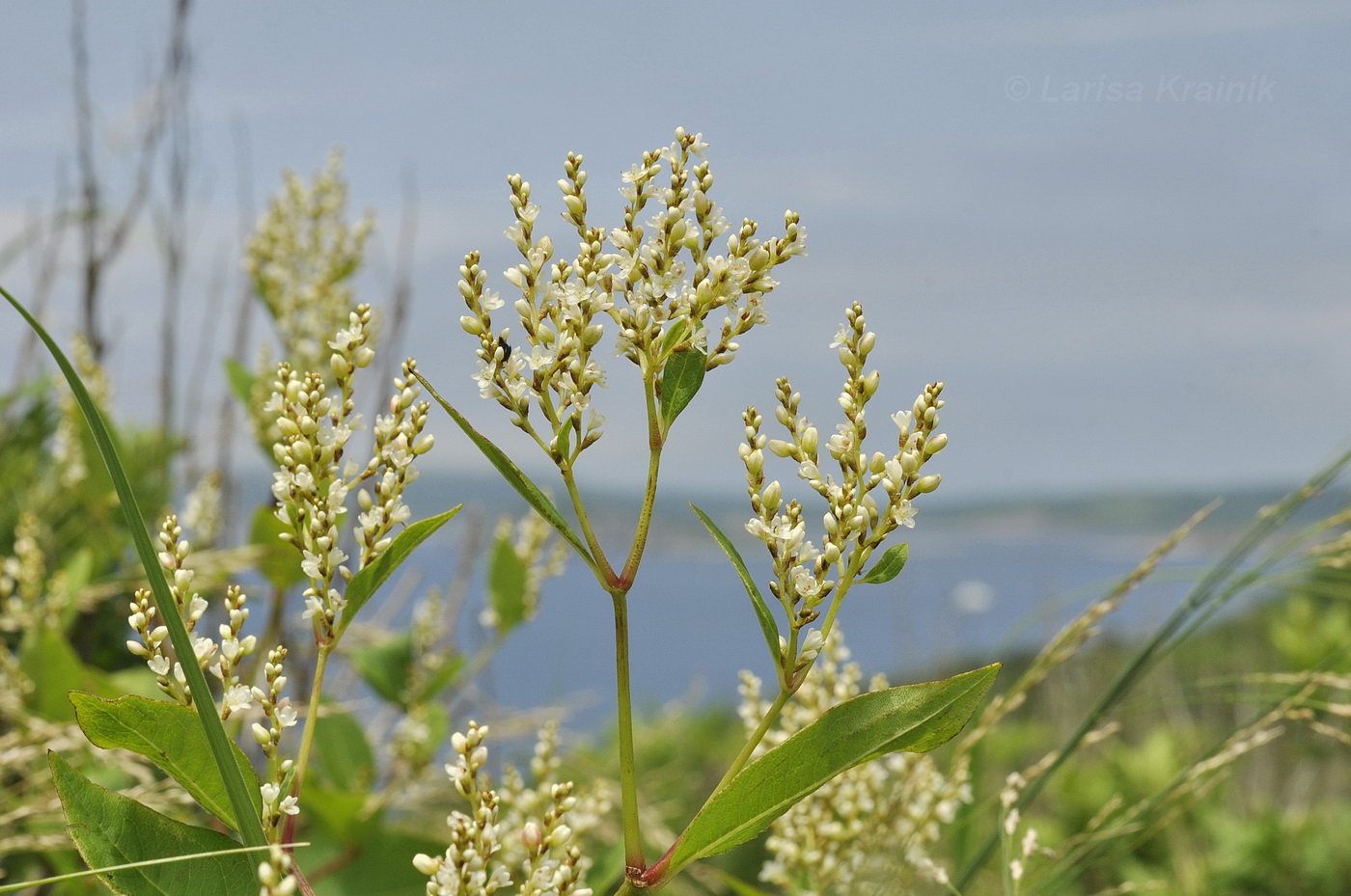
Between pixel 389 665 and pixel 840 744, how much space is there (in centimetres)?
112

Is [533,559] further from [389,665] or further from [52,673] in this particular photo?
[52,673]

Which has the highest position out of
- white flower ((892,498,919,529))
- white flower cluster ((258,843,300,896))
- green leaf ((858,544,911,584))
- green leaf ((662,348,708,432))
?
green leaf ((662,348,708,432))

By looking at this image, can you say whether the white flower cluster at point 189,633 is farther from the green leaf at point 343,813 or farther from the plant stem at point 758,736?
the green leaf at point 343,813

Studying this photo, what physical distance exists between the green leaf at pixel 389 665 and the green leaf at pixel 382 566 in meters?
0.91

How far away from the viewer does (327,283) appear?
60.8 inches

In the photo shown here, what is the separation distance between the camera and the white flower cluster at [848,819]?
88 cm

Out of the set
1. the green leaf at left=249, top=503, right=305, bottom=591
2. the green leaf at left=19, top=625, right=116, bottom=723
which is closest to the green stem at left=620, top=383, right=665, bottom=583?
the green leaf at left=249, top=503, right=305, bottom=591

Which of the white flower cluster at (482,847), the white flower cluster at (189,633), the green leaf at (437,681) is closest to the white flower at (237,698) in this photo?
the white flower cluster at (189,633)

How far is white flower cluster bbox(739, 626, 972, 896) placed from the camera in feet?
2.88

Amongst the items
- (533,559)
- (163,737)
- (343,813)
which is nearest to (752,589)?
Result: (163,737)

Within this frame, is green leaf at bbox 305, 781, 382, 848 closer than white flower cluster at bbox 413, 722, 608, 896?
No

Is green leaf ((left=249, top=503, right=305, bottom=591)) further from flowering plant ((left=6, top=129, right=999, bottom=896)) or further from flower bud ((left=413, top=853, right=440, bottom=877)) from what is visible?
flower bud ((left=413, top=853, right=440, bottom=877))

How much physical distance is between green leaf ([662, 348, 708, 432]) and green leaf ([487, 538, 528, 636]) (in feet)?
3.02

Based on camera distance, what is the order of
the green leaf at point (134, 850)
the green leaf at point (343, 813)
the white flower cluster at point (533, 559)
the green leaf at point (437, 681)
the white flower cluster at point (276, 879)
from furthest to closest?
the white flower cluster at point (533, 559), the green leaf at point (437, 681), the green leaf at point (343, 813), the green leaf at point (134, 850), the white flower cluster at point (276, 879)
